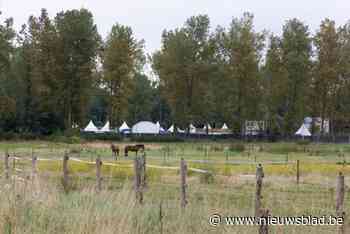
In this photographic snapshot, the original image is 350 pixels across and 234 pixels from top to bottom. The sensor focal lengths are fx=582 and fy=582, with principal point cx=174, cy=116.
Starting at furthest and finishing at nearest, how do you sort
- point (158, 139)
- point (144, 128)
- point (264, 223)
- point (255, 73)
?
point (144, 128) < point (255, 73) < point (158, 139) < point (264, 223)

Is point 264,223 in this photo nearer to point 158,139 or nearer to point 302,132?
point 158,139

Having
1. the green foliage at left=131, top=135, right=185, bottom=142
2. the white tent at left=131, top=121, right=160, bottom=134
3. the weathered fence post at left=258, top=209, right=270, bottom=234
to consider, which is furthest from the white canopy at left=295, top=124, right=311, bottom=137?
the weathered fence post at left=258, top=209, right=270, bottom=234

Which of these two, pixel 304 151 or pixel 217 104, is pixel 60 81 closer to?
pixel 217 104

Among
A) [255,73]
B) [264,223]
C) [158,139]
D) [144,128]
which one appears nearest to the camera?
[264,223]

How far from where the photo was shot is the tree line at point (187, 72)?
76.8 metres

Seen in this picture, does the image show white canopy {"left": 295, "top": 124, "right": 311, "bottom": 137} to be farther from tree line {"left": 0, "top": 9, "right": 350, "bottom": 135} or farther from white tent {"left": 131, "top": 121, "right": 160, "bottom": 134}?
white tent {"left": 131, "top": 121, "right": 160, "bottom": 134}

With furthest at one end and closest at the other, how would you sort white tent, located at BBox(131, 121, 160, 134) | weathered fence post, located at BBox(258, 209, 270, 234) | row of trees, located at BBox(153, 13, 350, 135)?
white tent, located at BBox(131, 121, 160, 134) < row of trees, located at BBox(153, 13, 350, 135) < weathered fence post, located at BBox(258, 209, 270, 234)

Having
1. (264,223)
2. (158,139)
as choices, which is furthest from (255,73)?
(264,223)

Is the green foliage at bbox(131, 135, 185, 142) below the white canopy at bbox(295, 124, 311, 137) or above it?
below

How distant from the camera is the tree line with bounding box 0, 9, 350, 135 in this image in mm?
76750

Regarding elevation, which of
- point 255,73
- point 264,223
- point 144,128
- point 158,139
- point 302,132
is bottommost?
point 264,223

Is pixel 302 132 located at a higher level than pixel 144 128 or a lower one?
lower

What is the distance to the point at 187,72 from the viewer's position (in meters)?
81.8

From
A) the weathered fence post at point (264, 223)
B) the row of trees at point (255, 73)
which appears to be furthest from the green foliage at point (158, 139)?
the weathered fence post at point (264, 223)
